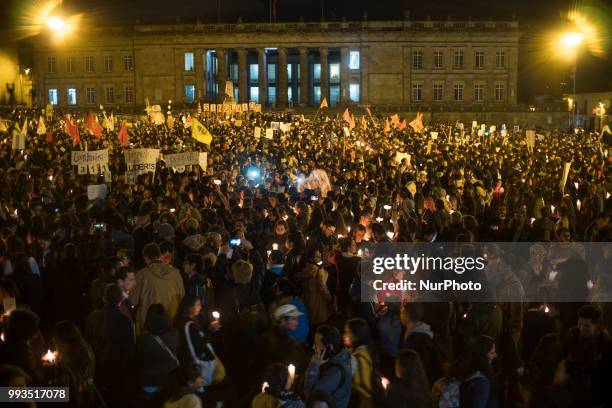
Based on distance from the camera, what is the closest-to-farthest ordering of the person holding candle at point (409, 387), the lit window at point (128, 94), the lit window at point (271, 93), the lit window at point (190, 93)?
the person holding candle at point (409, 387) → the lit window at point (190, 93) → the lit window at point (128, 94) → the lit window at point (271, 93)

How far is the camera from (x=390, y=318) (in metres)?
6.68

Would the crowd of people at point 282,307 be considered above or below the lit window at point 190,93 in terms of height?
below

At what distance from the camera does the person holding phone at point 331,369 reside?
5.30m

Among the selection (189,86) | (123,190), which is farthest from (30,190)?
(189,86)

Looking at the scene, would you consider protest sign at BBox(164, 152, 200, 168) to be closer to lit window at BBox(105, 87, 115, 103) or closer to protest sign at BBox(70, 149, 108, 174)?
protest sign at BBox(70, 149, 108, 174)

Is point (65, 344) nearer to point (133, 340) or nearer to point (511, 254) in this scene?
point (133, 340)

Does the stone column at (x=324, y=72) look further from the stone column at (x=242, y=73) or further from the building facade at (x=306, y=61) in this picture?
the stone column at (x=242, y=73)

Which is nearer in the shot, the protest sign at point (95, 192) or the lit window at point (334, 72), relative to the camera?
the protest sign at point (95, 192)

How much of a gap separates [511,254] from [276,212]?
4386 mm

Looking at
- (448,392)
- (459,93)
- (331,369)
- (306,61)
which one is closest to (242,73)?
(306,61)

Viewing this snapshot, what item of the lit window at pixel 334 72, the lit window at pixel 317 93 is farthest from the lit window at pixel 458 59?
the lit window at pixel 317 93

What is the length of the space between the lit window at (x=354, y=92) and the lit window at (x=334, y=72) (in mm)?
4553

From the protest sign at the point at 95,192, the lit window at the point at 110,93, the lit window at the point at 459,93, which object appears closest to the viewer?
the protest sign at the point at 95,192

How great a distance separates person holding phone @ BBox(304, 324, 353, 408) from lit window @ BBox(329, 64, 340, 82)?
82.9 meters
